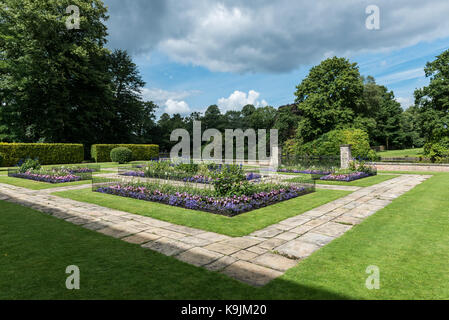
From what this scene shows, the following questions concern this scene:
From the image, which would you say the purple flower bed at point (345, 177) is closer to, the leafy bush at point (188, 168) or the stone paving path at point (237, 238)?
the stone paving path at point (237, 238)

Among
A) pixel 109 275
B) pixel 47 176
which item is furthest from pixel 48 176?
Result: pixel 109 275

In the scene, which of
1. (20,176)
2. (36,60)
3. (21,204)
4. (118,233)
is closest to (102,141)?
(36,60)

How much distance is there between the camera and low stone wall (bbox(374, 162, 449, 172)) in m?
17.6

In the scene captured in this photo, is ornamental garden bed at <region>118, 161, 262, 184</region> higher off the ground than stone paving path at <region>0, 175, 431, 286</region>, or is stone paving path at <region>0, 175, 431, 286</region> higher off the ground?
ornamental garden bed at <region>118, 161, 262, 184</region>

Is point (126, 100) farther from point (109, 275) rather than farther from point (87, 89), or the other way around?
point (109, 275)

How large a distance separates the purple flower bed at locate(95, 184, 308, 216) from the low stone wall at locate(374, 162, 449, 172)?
1429cm

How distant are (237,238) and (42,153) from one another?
23899 mm

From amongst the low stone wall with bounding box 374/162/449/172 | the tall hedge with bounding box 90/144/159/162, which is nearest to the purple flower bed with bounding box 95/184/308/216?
the low stone wall with bounding box 374/162/449/172

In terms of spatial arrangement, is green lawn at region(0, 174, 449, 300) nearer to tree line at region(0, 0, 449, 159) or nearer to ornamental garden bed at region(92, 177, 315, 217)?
ornamental garden bed at region(92, 177, 315, 217)

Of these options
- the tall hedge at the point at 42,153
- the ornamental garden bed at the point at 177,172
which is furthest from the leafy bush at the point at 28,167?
the tall hedge at the point at 42,153
